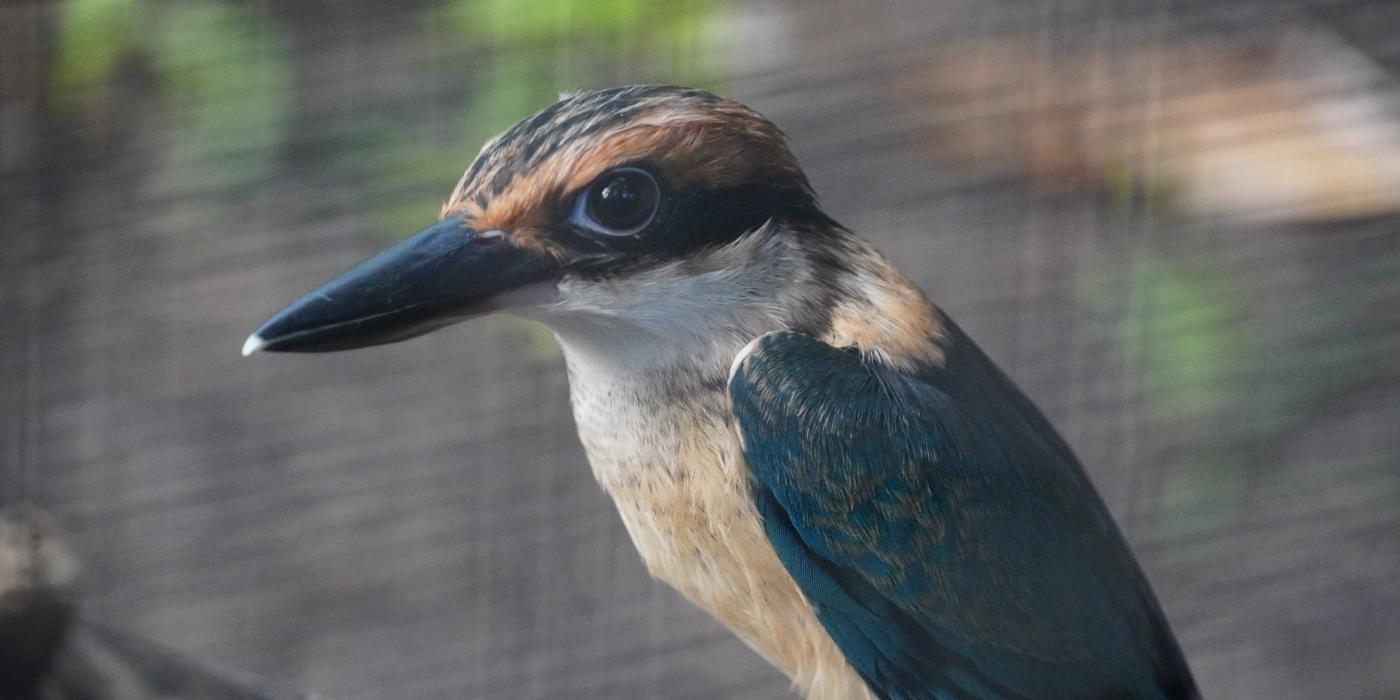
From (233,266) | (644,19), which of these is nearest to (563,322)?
(644,19)

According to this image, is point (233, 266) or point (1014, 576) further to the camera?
point (233, 266)

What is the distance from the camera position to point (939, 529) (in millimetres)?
817

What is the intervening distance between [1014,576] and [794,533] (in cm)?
14

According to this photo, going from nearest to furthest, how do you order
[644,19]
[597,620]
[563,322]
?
[563,322] → [644,19] → [597,620]

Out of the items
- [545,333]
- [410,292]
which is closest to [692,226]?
[410,292]

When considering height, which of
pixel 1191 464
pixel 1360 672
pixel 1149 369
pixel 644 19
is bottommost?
pixel 1360 672

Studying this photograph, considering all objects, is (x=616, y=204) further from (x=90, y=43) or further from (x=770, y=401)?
(x=90, y=43)

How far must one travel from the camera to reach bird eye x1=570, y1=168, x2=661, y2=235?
74 centimetres

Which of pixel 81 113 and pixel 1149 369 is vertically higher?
pixel 81 113

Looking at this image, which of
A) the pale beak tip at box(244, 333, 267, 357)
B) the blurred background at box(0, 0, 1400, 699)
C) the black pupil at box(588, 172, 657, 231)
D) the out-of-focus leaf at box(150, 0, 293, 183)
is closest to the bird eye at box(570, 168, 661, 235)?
the black pupil at box(588, 172, 657, 231)

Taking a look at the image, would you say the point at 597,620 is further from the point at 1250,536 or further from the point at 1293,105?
the point at 1293,105

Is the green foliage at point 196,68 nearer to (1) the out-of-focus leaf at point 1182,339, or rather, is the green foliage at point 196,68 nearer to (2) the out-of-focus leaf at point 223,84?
(2) the out-of-focus leaf at point 223,84

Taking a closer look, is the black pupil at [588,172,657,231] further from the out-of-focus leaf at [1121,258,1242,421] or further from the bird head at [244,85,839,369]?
the out-of-focus leaf at [1121,258,1242,421]

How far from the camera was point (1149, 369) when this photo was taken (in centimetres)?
159
